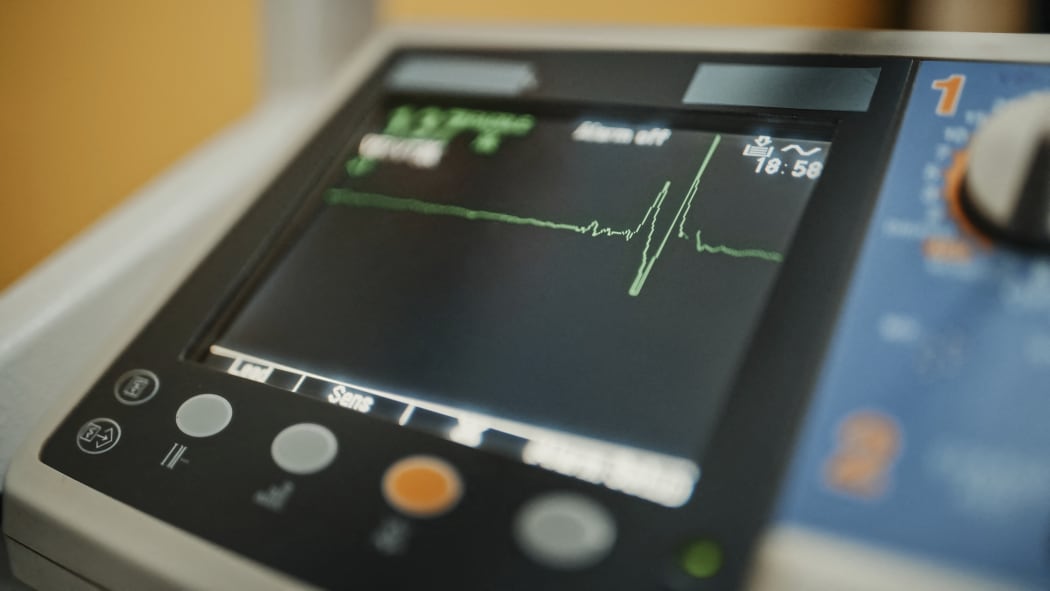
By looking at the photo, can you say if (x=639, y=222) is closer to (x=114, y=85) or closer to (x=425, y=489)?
(x=425, y=489)

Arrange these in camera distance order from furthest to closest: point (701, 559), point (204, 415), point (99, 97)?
point (99, 97), point (204, 415), point (701, 559)

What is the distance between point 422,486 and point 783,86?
0.30 metres

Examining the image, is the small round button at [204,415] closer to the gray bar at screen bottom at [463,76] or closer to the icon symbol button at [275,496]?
the icon symbol button at [275,496]

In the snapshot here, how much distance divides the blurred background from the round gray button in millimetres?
439

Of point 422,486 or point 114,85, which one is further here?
point 114,85

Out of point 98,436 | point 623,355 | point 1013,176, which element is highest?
point 1013,176

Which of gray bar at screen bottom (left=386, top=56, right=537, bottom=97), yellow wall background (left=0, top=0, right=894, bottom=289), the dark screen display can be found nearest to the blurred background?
yellow wall background (left=0, top=0, right=894, bottom=289)

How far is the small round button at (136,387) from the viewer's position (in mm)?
509

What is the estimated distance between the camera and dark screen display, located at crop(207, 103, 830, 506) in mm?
440

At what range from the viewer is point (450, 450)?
0.44 metres

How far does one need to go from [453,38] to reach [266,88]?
0.85 ft

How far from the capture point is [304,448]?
455mm

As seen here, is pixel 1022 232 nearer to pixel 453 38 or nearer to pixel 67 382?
pixel 453 38

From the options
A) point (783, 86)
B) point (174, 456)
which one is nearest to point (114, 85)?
point (174, 456)
